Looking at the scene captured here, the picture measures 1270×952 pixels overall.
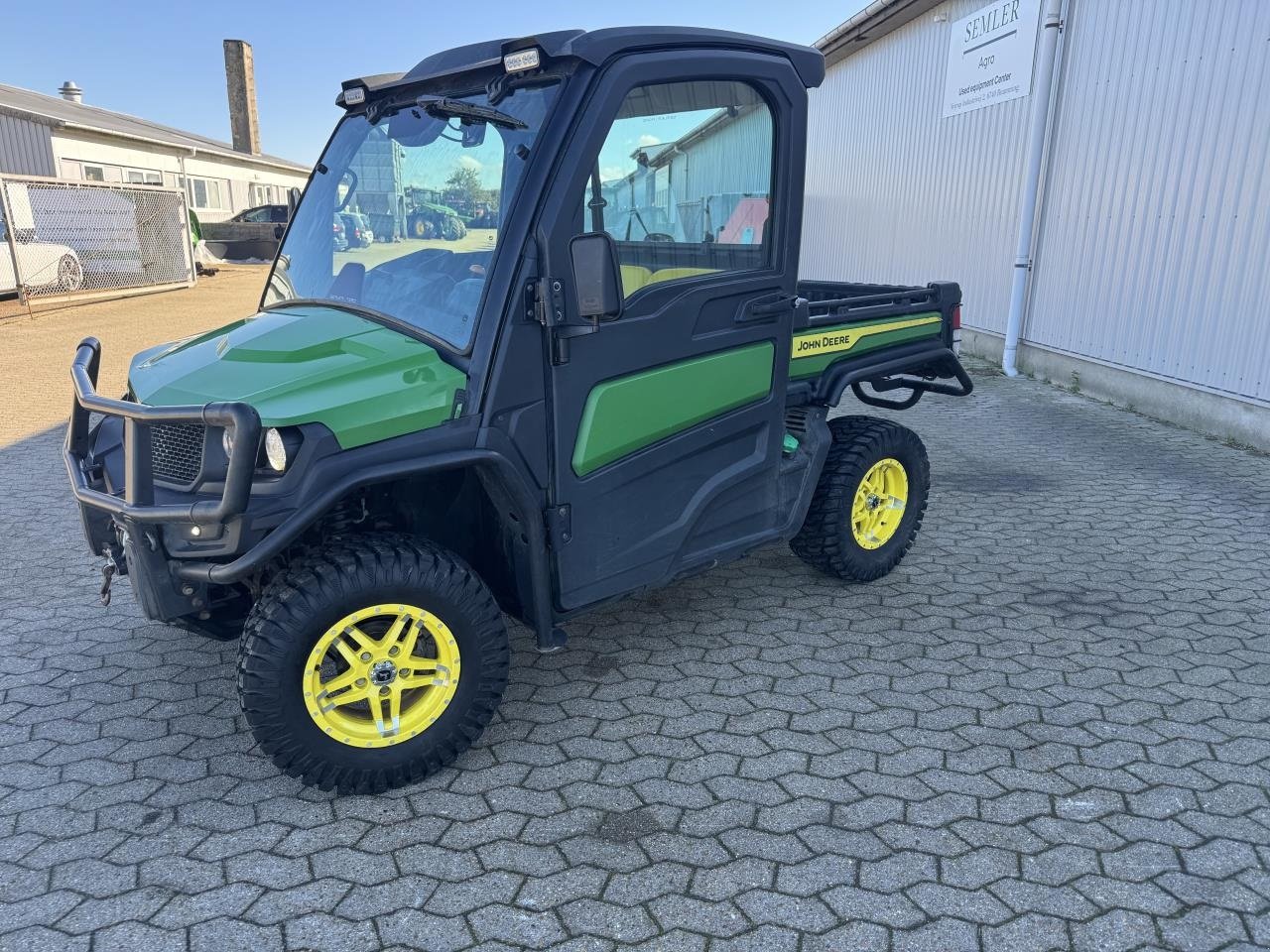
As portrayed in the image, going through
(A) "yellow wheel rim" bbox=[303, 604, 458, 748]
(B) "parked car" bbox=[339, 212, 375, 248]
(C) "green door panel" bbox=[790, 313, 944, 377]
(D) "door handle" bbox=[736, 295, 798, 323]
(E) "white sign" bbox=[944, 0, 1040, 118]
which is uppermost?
(E) "white sign" bbox=[944, 0, 1040, 118]

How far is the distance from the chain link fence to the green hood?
14.1 metres

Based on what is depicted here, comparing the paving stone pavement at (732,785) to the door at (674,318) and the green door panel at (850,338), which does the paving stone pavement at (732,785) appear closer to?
the door at (674,318)

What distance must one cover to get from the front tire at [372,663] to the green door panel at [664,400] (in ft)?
2.06

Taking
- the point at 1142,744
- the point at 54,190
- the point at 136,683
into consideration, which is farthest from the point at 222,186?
the point at 1142,744

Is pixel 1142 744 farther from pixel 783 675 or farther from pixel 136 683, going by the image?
pixel 136 683

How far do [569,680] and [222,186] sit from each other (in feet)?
112

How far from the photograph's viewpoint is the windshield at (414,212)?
3023 millimetres

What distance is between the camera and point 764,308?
3.58 m

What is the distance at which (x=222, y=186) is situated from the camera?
3266cm

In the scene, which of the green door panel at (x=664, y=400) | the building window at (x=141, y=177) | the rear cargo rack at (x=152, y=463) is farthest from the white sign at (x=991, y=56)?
the building window at (x=141, y=177)

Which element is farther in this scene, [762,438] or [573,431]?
[762,438]

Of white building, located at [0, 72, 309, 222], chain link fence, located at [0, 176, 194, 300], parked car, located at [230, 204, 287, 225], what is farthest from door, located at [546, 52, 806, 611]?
parked car, located at [230, 204, 287, 225]

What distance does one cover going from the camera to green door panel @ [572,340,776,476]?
317 centimetres

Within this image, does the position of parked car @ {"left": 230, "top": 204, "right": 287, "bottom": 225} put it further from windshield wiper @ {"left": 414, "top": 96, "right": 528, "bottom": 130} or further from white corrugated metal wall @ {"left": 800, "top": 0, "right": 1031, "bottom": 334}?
windshield wiper @ {"left": 414, "top": 96, "right": 528, "bottom": 130}
